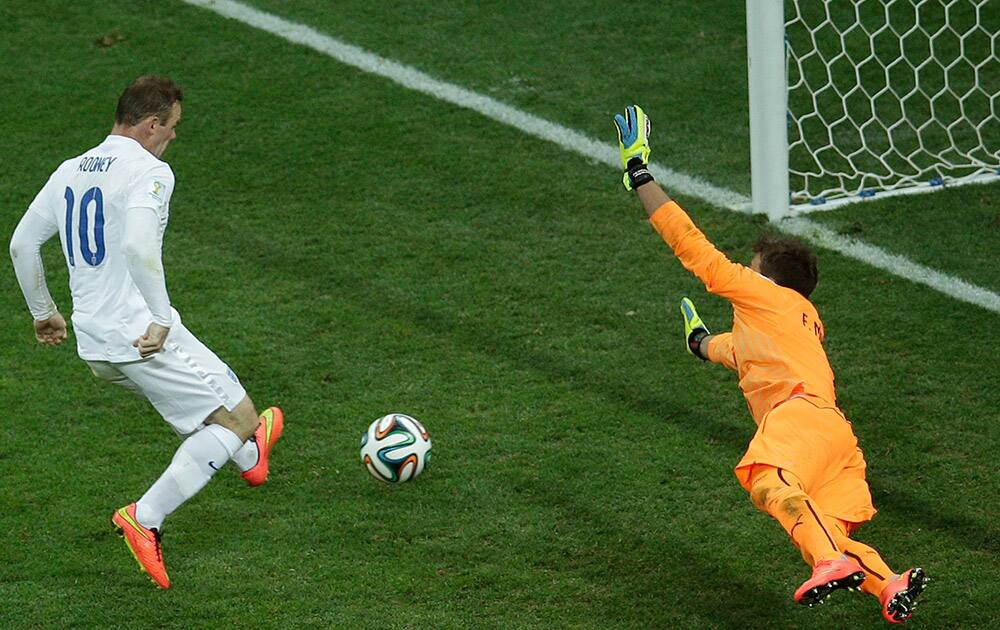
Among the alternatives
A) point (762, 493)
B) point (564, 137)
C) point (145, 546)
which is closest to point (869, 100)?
point (564, 137)

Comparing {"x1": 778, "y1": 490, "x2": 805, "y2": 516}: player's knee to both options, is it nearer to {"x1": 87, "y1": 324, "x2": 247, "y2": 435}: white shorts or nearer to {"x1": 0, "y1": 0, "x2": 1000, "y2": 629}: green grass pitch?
{"x1": 0, "y1": 0, "x2": 1000, "y2": 629}: green grass pitch

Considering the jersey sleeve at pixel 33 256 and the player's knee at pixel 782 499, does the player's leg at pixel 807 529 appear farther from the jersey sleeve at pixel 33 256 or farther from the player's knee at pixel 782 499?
the jersey sleeve at pixel 33 256

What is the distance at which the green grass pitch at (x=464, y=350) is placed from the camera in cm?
528

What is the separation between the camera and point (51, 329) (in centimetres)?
539

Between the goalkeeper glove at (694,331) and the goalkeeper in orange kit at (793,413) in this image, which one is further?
the goalkeeper glove at (694,331)

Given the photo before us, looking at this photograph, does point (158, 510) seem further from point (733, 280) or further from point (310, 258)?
point (310, 258)

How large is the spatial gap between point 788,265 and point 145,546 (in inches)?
98.5

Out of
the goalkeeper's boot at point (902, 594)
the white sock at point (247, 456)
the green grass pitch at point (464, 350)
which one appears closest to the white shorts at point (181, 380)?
the white sock at point (247, 456)

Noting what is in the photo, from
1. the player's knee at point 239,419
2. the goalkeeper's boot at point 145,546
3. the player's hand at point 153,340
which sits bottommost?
the goalkeeper's boot at point 145,546

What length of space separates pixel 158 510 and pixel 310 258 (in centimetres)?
271

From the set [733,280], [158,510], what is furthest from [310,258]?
[733,280]

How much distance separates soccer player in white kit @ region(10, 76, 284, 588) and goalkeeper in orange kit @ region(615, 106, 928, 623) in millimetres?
1647

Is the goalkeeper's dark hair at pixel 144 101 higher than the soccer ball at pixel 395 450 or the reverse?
higher

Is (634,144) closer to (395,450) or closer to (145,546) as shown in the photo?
(395,450)
